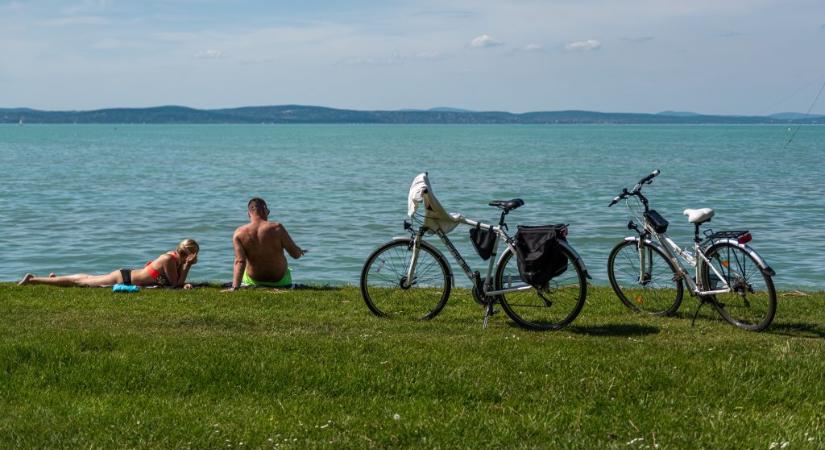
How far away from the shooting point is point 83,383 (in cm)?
743

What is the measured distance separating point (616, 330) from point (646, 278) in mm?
1025

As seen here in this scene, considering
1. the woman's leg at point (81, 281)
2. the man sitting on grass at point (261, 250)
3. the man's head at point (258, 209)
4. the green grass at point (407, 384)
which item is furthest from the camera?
the woman's leg at point (81, 281)

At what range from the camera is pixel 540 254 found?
925cm

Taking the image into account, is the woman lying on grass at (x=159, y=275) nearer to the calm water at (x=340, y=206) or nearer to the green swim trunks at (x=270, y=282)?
the green swim trunks at (x=270, y=282)

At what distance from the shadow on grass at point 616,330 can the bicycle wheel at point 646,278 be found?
72 cm

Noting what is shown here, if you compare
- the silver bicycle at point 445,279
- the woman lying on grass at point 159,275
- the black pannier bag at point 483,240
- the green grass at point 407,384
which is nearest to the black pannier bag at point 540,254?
the silver bicycle at point 445,279

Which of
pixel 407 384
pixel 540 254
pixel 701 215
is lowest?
pixel 407 384

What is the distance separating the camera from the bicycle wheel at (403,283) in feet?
32.8

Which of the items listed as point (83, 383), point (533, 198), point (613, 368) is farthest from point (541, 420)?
point (533, 198)

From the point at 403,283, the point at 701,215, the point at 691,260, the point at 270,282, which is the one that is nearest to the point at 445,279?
the point at 403,283

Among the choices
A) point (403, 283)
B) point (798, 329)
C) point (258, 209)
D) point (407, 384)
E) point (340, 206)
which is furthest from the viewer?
point (340, 206)

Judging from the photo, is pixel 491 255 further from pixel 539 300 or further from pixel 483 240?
pixel 539 300

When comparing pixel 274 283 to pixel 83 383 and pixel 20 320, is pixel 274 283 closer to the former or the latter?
pixel 20 320

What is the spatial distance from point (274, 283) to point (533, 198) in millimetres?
26553
